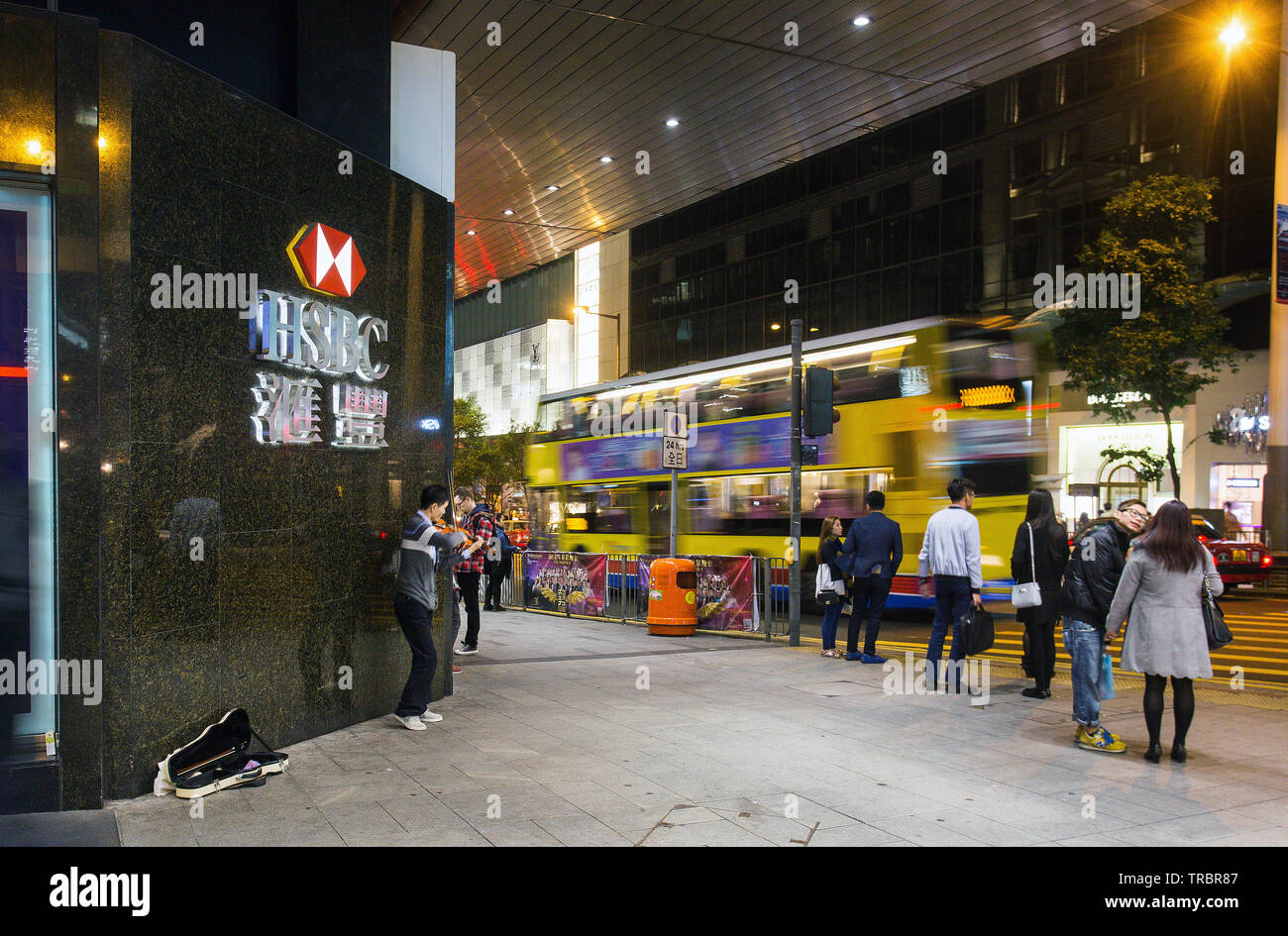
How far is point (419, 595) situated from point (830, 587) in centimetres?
541

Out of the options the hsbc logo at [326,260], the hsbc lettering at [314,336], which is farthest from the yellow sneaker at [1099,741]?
the hsbc logo at [326,260]

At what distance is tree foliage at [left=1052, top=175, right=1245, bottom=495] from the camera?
2309 centimetres

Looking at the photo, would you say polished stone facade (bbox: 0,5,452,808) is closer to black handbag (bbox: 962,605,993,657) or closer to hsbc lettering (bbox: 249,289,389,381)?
hsbc lettering (bbox: 249,289,389,381)

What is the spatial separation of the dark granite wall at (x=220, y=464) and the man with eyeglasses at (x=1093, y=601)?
199 inches

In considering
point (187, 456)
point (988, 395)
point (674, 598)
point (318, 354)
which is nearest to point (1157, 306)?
point (988, 395)

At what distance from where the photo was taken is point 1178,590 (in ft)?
20.8

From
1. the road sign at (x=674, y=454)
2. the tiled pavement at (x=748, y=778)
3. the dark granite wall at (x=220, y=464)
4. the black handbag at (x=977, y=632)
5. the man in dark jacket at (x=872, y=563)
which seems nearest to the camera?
the tiled pavement at (x=748, y=778)

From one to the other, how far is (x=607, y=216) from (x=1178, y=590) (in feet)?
67.3

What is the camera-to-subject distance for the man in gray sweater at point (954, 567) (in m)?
8.66

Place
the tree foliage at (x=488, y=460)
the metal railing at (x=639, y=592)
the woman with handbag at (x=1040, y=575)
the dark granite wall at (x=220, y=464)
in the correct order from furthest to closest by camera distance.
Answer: the tree foliage at (x=488, y=460) < the metal railing at (x=639, y=592) < the woman with handbag at (x=1040, y=575) < the dark granite wall at (x=220, y=464)

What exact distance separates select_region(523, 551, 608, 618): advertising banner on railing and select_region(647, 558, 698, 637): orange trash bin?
2.03 meters

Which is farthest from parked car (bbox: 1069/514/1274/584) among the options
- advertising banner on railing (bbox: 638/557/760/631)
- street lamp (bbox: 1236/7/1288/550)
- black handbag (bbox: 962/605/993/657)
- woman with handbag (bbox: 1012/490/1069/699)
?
black handbag (bbox: 962/605/993/657)

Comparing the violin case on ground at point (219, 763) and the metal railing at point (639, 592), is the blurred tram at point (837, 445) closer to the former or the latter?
the metal railing at point (639, 592)
